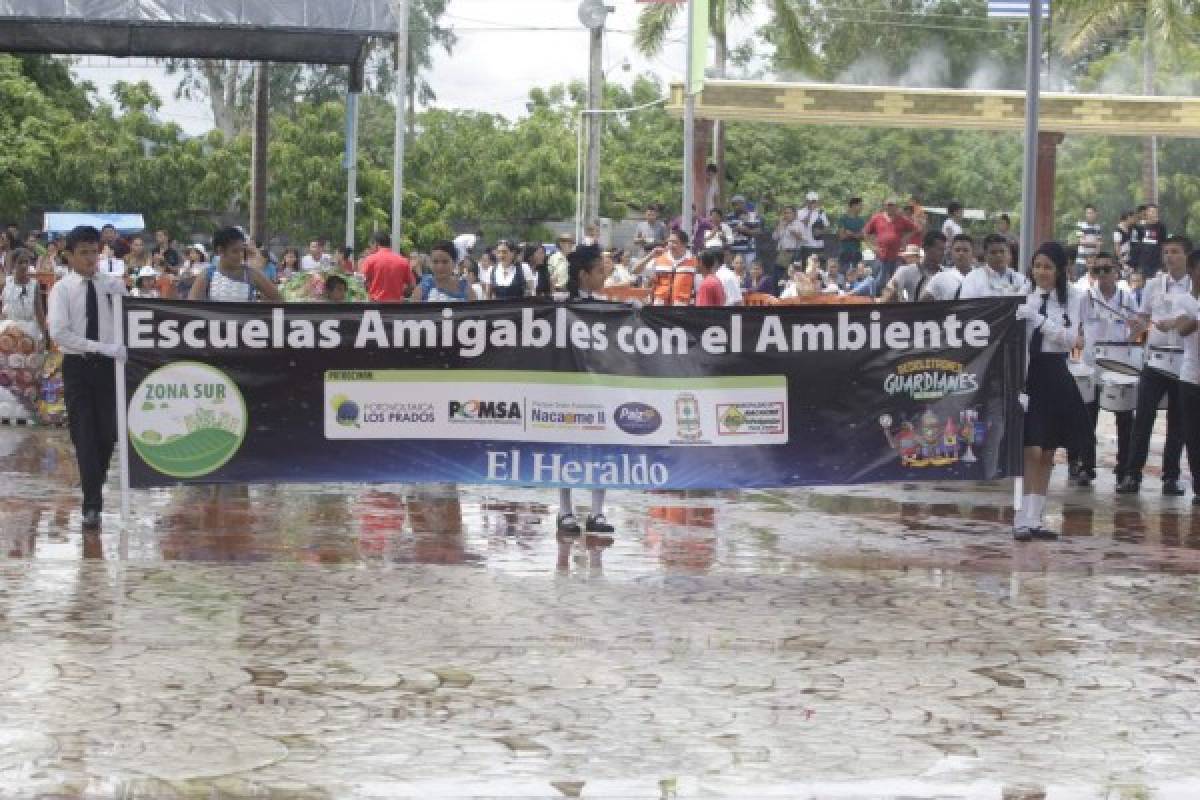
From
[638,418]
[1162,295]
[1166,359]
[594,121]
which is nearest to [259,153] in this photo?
[594,121]

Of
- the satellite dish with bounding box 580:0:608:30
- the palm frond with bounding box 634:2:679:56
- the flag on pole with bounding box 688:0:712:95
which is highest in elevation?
the palm frond with bounding box 634:2:679:56

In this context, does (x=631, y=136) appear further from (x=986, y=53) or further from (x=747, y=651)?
(x=747, y=651)

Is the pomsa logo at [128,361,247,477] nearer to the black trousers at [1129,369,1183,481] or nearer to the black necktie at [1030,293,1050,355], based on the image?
the black necktie at [1030,293,1050,355]

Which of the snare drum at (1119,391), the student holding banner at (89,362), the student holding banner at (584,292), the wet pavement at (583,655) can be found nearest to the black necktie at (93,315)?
the student holding banner at (89,362)

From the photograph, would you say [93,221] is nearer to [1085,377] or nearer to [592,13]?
[592,13]

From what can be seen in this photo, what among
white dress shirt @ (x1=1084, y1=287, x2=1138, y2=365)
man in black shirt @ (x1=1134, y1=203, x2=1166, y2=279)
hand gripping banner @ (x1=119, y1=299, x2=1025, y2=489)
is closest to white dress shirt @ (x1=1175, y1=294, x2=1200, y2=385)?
white dress shirt @ (x1=1084, y1=287, x2=1138, y2=365)

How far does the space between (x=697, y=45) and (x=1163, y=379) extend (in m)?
9.19

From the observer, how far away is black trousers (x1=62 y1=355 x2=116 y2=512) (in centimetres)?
1216

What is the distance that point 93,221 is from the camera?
49.7m

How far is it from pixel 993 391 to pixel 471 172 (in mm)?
56847

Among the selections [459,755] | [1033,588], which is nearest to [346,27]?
[1033,588]

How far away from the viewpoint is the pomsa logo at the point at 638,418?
12.4 metres

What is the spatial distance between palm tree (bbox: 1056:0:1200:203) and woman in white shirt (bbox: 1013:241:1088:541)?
29.9 meters

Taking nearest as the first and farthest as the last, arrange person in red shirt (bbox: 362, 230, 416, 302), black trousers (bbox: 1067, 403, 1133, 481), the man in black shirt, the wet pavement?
the wet pavement → black trousers (bbox: 1067, 403, 1133, 481) → person in red shirt (bbox: 362, 230, 416, 302) → the man in black shirt
